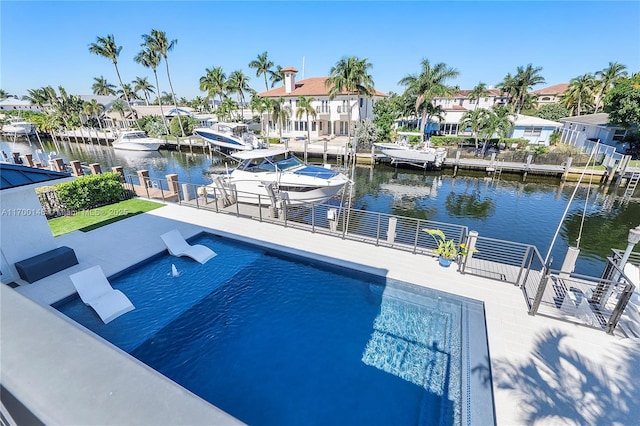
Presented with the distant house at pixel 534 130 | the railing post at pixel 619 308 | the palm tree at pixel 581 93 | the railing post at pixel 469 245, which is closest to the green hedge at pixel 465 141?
the distant house at pixel 534 130

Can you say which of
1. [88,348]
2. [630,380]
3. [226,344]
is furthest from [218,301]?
[630,380]

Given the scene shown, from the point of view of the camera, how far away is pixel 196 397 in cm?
112

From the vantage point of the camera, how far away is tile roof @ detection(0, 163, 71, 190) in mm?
6639

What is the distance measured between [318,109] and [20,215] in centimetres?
3253

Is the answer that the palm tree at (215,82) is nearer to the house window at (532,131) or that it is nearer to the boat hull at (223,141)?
the boat hull at (223,141)

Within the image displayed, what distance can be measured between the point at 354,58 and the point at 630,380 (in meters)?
26.9

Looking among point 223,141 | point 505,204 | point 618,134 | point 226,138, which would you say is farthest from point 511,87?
point 223,141

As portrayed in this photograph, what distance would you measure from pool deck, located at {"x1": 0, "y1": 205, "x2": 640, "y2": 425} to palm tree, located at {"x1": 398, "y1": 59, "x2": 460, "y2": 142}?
2395 centimetres

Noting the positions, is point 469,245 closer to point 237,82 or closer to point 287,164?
point 287,164

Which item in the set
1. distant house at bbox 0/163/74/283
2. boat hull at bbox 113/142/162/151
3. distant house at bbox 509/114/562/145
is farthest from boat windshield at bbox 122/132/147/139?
distant house at bbox 509/114/562/145

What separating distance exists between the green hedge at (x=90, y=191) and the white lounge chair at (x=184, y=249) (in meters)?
5.75

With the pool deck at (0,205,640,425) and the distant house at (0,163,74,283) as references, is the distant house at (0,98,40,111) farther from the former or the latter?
the pool deck at (0,205,640,425)

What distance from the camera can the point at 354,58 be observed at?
1018 inches

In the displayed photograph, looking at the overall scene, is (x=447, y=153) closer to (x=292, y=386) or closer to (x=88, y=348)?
(x=292, y=386)
